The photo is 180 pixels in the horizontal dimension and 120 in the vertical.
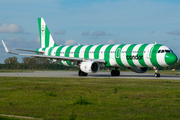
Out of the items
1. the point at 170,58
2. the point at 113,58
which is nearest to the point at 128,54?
the point at 113,58

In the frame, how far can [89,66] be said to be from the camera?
3247cm

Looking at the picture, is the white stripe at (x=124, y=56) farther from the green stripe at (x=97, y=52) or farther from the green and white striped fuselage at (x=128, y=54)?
the green stripe at (x=97, y=52)

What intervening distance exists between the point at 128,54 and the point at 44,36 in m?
19.5

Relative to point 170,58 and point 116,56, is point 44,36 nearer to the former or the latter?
point 116,56

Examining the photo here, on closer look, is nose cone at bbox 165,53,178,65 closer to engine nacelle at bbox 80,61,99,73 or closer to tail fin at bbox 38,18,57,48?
engine nacelle at bbox 80,61,99,73

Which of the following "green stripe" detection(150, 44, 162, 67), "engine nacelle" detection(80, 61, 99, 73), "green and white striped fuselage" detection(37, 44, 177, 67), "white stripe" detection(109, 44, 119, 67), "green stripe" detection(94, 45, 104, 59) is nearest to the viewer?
"green and white striped fuselage" detection(37, 44, 177, 67)

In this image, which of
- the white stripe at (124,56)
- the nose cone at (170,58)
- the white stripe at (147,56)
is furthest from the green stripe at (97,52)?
the nose cone at (170,58)

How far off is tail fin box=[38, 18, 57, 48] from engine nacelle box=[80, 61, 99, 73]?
13788mm

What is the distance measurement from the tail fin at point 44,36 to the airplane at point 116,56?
127 inches

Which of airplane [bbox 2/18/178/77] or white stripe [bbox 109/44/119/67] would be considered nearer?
airplane [bbox 2/18/178/77]

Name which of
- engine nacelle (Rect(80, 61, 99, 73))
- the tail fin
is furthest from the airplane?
the tail fin

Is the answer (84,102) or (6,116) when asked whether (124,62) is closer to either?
(84,102)

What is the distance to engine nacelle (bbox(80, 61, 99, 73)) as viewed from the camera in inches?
1280

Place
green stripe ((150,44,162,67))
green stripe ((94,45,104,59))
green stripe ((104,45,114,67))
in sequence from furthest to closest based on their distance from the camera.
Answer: green stripe ((94,45,104,59)) → green stripe ((104,45,114,67)) → green stripe ((150,44,162,67))
